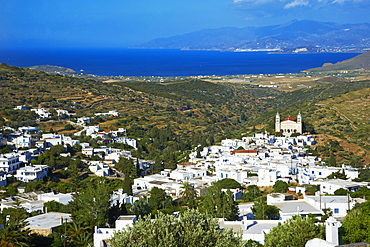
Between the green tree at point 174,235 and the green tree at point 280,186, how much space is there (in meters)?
16.3

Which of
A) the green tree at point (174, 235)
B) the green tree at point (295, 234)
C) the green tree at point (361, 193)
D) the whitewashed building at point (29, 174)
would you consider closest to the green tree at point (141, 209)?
the green tree at point (295, 234)

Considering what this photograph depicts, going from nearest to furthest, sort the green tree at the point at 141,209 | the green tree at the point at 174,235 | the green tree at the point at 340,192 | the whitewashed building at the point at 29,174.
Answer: the green tree at the point at 174,235 < the green tree at the point at 141,209 < the green tree at the point at 340,192 < the whitewashed building at the point at 29,174

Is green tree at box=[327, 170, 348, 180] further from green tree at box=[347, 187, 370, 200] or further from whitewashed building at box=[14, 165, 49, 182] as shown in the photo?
whitewashed building at box=[14, 165, 49, 182]

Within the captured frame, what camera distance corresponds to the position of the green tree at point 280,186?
28977 mm

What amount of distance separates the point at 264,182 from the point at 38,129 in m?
28.0

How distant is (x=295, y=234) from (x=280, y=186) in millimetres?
14915

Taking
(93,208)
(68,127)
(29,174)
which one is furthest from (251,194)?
(68,127)

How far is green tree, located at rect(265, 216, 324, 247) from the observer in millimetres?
14273

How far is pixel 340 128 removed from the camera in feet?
175

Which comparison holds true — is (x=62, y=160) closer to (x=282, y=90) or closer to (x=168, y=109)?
(x=168, y=109)

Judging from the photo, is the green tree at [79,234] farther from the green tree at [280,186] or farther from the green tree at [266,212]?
the green tree at [280,186]

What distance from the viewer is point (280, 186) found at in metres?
29.3

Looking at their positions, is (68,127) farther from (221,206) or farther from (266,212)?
(266,212)

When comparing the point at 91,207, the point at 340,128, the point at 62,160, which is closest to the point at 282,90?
the point at 340,128
